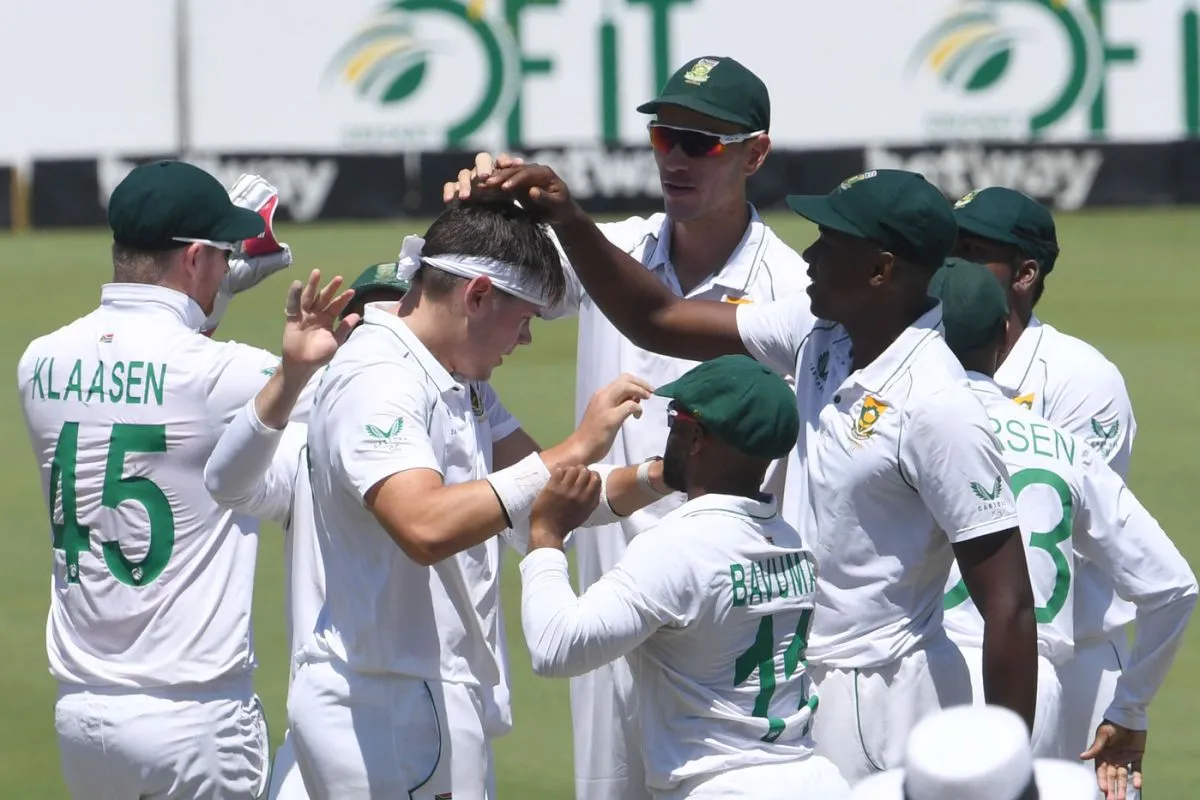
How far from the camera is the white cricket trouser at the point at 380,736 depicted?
431cm

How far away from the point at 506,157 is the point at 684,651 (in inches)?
55.7

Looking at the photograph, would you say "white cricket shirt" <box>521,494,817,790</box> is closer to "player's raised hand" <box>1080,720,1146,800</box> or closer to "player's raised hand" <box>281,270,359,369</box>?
"player's raised hand" <box>281,270,359,369</box>

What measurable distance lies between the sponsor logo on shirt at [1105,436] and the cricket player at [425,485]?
1841mm

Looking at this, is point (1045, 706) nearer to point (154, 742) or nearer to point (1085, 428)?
point (1085, 428)

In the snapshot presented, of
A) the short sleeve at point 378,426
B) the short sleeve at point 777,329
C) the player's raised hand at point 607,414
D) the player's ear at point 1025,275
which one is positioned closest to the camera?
the short sleeve at point 378,426

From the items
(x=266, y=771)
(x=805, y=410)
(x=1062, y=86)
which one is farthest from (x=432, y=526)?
(x=1062, y=86)

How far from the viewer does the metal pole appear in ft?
104

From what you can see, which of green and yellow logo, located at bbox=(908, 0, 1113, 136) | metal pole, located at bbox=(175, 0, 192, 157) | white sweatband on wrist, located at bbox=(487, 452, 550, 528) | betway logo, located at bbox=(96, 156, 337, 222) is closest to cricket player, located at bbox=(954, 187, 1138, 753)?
white sweatband on wrist, located at bbox=(487, 452, 550, 528)

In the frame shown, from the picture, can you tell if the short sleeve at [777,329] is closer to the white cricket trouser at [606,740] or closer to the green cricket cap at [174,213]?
the white cricket trouser at [606,740]

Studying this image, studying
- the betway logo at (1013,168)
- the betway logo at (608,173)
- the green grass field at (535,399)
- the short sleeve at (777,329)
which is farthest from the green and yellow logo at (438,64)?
the short sleeve at (777,329)

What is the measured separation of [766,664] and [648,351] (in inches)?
65.6

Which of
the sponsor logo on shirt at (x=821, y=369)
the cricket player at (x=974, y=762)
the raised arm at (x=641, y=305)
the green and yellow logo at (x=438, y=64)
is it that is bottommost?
the cricket player at (x=974, y=762)

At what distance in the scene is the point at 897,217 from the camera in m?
4.51

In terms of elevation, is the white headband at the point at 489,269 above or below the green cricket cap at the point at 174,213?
below
